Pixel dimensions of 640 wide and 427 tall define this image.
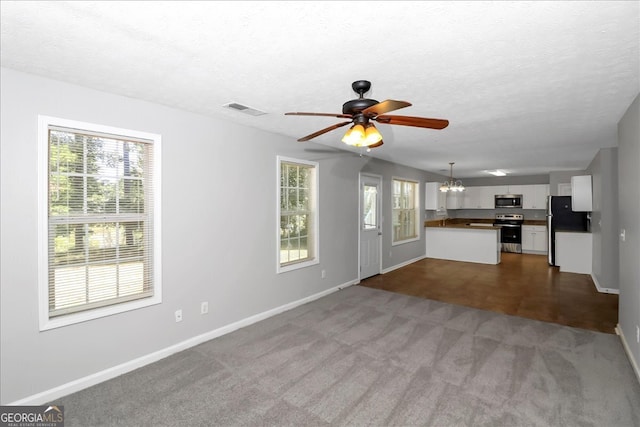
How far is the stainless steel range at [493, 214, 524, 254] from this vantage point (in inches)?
355

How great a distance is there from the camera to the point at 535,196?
8.91 m

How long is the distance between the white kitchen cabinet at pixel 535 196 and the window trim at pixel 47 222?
31.9 feet

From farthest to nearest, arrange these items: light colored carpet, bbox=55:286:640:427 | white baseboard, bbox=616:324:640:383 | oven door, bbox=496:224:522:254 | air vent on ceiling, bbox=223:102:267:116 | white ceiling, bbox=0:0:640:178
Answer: oven door, bbox=496:224:522:254, air vent on ceiling, bbox=223:102:267:116, white baseboard, bbox=616:324:640:383, light colored carpet, bbox=55:286:640:427, white ceiling, bbox=0:0:640:178

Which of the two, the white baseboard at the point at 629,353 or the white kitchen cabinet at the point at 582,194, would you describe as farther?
the white kitchen cabinet at the point at 582,194

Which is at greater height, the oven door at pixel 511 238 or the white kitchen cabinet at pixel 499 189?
the white kitchen cabinet at pixel 499 189

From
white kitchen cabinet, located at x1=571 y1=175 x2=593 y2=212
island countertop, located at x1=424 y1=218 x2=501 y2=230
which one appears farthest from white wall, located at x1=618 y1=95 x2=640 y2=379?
island countertop, located at x1=424 y1=218 x2=501 y2=230

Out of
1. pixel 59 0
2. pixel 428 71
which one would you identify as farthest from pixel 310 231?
pixel 59 0

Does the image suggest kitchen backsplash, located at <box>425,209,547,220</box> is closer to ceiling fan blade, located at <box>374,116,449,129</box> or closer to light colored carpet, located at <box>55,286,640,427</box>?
light colored carpet, located at <box>55,286,640,427</box>

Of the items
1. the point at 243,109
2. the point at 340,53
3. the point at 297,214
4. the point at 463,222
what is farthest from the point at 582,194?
the point at 243,109

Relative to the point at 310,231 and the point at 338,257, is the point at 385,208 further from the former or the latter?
the point at 310,231

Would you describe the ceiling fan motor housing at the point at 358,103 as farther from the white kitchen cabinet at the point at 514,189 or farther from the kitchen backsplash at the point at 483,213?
the white kitchen cabinet at the point at 514,189

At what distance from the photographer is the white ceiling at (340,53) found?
151 centimetres

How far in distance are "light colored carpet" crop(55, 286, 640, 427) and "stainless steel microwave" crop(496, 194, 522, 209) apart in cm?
640

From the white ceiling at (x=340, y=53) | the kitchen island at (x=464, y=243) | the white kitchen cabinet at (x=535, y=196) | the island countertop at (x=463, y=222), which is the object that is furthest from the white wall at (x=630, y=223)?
the white kitchen cabinet at (x=535, y=196)
